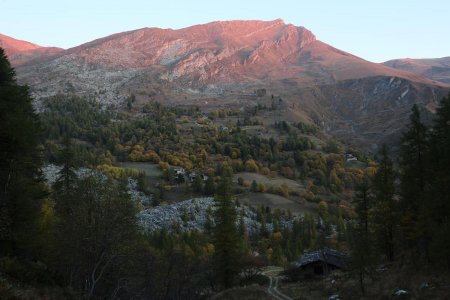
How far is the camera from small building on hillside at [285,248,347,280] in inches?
2569

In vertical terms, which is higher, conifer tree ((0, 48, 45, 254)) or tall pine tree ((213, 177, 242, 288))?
conifer tree ((0, 48, 45, 254))

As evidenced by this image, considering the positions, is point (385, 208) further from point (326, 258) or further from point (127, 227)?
point (127, 227)

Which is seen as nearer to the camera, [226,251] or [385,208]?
[385,208]

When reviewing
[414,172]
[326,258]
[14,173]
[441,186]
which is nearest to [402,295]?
[441,186]

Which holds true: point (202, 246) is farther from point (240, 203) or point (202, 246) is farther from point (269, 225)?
point (240, 203)

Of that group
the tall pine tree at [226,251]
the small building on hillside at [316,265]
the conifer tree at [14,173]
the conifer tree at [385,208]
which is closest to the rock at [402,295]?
the conifer tree at [385,208]

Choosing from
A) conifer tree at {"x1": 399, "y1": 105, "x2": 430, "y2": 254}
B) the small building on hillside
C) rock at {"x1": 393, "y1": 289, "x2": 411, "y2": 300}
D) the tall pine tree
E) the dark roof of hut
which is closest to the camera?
rock at {"x1": 393, "y1": 289, "x2": 411, "y2": 300}

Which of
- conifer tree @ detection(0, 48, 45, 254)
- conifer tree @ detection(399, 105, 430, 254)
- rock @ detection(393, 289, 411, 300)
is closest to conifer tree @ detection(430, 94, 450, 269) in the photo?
conifer tree @ detection(399, 105, 430, 254)

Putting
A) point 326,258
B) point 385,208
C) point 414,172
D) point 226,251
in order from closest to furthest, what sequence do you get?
point 414,172 → point 385,208 → point 226,251 → point 326,258

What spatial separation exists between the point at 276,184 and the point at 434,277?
5283 inches

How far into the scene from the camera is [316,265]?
6662cm

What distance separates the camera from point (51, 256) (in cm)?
3659

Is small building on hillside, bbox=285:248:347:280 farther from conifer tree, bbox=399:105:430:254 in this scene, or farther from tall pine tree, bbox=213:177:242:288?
conifer tree, bbox=399:105:430:254

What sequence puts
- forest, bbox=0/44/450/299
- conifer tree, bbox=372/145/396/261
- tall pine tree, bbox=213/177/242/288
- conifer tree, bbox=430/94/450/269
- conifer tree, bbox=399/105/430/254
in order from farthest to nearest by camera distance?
1. tall pine tree, bbox=213/177/242/288
2. conifer tree, bbox=372/145/396/261
3. conifer tree, bbox=399/105/430/254
4. conifer tree, bbox=430/94/450/269
5. forest, bbox=0/44/450/299
